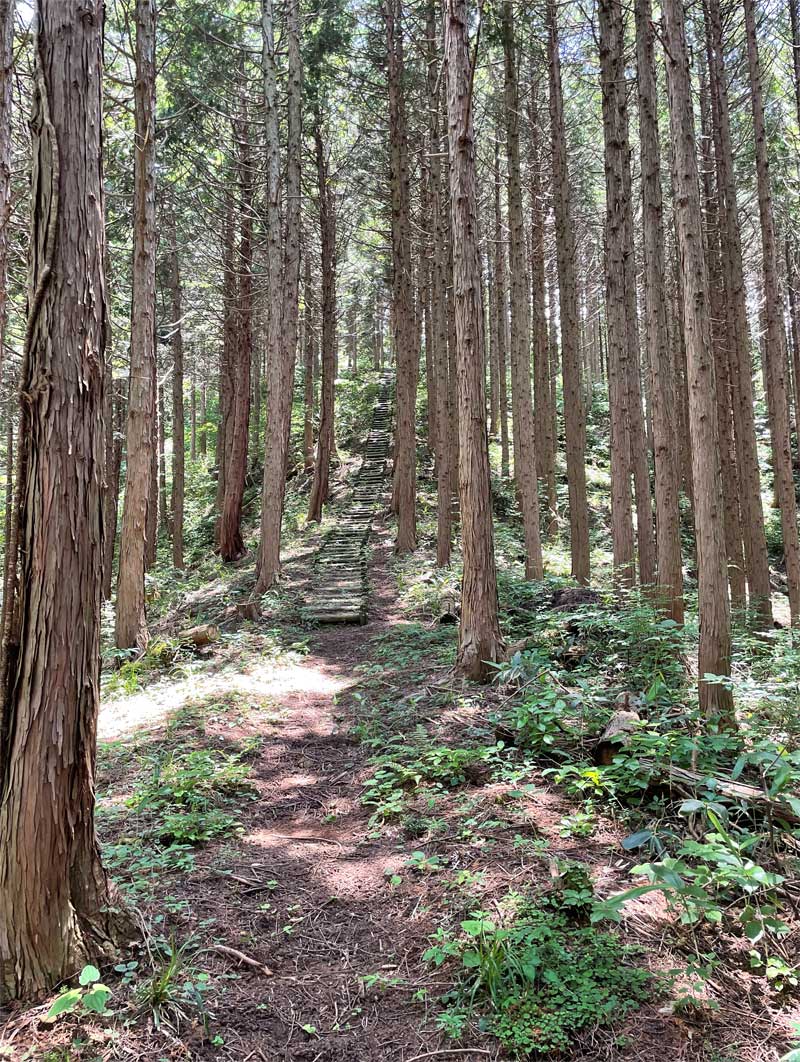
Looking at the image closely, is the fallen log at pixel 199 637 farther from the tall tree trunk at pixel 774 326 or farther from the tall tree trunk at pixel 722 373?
the tall tree trunk at pixel 774 326

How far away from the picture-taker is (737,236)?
11.3 meters

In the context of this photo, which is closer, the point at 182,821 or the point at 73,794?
the point at 73,794

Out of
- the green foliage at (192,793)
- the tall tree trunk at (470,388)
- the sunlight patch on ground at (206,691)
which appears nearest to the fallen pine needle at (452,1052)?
the green foliage at (192,793)

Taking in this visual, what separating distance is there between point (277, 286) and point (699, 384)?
29.7 ft

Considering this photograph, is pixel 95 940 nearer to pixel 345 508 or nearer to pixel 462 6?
pixel 462 6

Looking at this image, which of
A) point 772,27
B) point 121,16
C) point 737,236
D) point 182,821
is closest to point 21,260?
point 121,16

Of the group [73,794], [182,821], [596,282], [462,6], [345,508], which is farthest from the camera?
[596,282]

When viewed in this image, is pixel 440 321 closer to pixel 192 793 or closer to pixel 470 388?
pixel 470 388

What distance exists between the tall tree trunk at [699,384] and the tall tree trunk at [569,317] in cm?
661

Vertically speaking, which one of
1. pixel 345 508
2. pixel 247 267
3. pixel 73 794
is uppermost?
pixel 247 267

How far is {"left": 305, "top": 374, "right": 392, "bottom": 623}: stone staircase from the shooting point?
11.4 metres

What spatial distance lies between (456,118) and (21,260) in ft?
24.4

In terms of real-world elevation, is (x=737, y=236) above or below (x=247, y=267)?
below

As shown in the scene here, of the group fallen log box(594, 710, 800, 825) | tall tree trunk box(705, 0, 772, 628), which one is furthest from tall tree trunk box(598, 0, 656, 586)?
fallen log box(594, 710, 800, 825)
